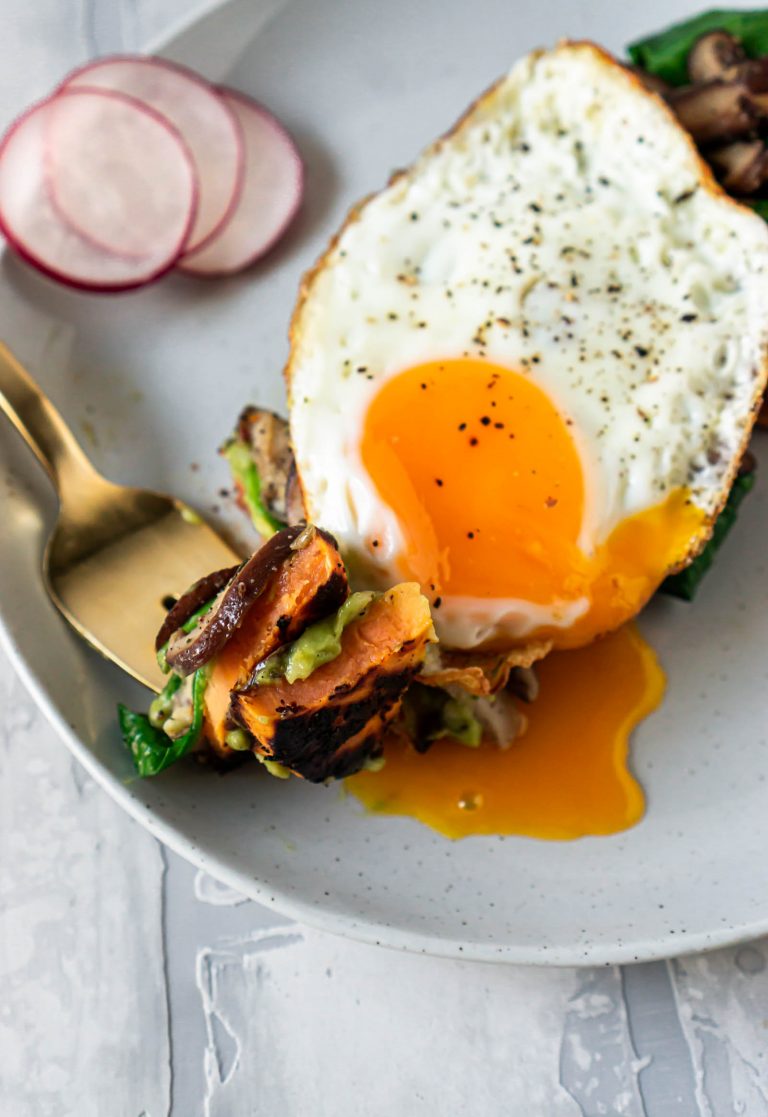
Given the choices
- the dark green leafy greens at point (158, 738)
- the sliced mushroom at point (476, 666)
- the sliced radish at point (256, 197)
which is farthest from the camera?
the sliced radish at point (256, 197)

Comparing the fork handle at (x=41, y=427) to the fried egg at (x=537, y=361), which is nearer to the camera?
the fried egg at (x=537, y=361)

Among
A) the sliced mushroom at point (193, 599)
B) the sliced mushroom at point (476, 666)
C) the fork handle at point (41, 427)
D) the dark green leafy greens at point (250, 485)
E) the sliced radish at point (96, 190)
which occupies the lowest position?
the sliced mushroom at point (476, 666)

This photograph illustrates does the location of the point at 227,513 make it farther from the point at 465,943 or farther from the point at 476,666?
the point at 465,943

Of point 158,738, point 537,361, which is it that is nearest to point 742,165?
point 537,361

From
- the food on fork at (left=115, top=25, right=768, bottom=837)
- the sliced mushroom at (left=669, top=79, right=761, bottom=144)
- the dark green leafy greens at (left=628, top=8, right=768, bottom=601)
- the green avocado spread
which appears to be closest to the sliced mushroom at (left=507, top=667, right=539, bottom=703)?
the food on fork at (left=115, top=25, right=768, bottom=837)

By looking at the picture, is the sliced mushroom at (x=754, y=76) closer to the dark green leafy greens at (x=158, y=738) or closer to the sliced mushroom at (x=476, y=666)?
the sliced mushroom at (x=476, y=666)

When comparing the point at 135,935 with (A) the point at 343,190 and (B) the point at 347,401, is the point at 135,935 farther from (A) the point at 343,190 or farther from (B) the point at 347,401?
(A) the point at 343,190

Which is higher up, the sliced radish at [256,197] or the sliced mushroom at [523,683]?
the sliced radish at [256,197]

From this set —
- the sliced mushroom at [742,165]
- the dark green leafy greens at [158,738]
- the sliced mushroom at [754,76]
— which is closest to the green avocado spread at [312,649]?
the dark green leafy greens at [158,738]
